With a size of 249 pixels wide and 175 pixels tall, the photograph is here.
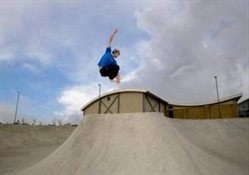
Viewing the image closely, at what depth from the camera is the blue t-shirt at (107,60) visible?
952 cm

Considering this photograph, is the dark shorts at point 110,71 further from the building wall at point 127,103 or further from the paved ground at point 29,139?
the paved ground at point 29,139

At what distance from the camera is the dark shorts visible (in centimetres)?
952

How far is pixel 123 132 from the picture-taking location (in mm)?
11070

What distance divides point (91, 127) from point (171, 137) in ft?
13.8

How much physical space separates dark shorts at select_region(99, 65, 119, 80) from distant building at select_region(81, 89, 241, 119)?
326 inches

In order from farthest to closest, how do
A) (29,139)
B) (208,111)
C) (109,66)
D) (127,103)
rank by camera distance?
(29,139) < (208,111) < (127,103) < (109,66)

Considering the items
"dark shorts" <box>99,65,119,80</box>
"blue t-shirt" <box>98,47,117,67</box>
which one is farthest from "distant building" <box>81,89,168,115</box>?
"blue t-shirt" <box>98,47,117,67</box>

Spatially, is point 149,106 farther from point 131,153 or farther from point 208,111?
point 131,153

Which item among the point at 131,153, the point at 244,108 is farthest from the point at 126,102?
the point at 244,108

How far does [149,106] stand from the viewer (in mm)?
18344

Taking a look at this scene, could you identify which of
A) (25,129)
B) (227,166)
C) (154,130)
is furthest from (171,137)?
(25,129)

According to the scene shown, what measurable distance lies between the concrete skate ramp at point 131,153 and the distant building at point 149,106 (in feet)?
19.8

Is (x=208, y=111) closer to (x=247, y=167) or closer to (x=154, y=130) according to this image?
(x=247, y=167)

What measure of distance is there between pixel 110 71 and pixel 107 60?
48 cm
